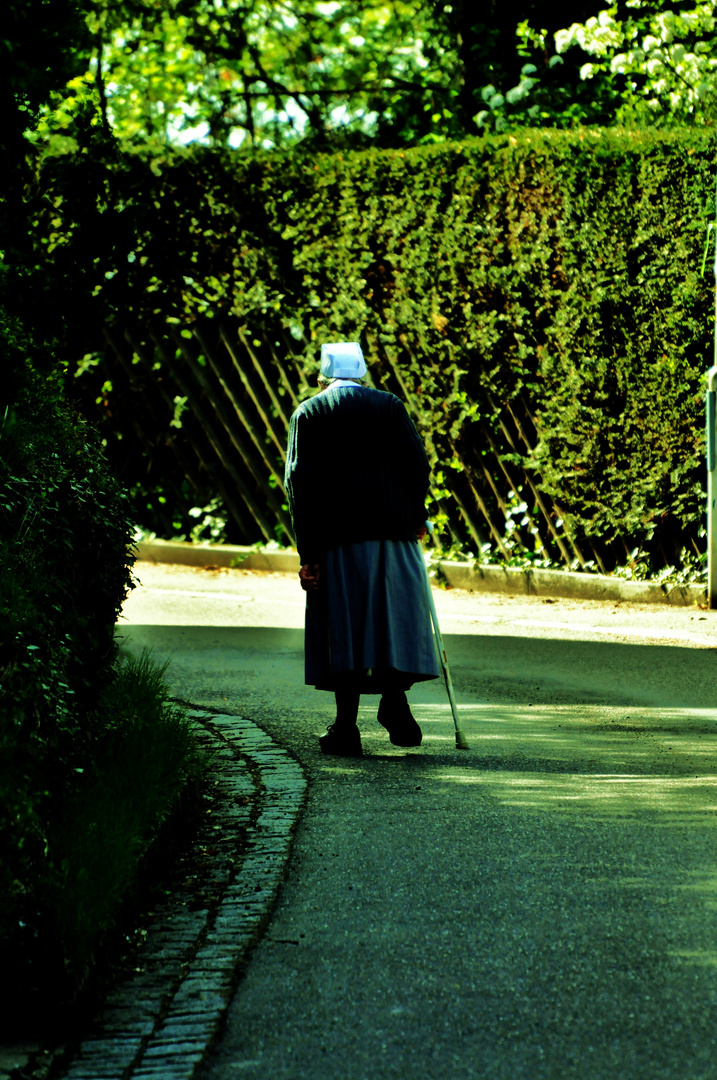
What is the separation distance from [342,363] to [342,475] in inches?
20.6

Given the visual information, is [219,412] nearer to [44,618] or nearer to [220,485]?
[220,485]

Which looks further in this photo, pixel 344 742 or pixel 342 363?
pixel 342 363

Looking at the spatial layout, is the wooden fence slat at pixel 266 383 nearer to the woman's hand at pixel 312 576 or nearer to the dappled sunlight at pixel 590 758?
the dappled sunlight at pixel 590 758

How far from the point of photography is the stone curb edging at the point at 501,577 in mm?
10828

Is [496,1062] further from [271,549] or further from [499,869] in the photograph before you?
[271,549]

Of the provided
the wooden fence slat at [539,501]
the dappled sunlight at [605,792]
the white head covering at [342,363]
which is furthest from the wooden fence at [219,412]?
the dappled sunlight at [605,792]

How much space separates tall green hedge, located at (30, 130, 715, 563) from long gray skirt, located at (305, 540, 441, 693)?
3744 millimetres

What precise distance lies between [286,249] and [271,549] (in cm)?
279

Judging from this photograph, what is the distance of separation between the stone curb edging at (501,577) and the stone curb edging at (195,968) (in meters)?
5.59

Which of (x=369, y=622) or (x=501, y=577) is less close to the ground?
(x=369, y=622)

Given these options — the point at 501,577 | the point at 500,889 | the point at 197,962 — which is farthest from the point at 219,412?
the point at 197,962

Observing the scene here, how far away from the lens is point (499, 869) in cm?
461

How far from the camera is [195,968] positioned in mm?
3832

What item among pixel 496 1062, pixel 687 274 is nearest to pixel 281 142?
pixel 687 274
